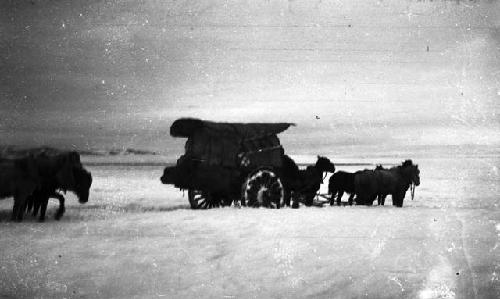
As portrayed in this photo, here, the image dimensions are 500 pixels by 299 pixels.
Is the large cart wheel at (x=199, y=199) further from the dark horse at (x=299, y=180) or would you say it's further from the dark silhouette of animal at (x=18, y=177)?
the dark silhouette of animal at (x=18, y=177)

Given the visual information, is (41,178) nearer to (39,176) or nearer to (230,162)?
(39,176)

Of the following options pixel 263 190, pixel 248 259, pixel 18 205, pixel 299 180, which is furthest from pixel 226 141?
pixel 248 259

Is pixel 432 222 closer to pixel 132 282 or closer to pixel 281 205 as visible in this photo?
pixel 281 205

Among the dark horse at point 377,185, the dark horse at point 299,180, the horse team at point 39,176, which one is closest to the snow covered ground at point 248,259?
the horse team at point 39,176

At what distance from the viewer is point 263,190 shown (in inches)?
485

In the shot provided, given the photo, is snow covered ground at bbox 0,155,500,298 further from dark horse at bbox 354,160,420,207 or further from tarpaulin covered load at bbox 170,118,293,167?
dark horse at bbox 354,160,420,207

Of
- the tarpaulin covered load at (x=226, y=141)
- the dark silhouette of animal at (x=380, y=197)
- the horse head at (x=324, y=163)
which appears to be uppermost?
the tarpaulin covered load at (x=226, y=141)

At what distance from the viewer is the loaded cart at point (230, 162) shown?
11.8m

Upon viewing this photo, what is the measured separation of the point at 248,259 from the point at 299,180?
827cm

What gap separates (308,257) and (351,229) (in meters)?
2.95

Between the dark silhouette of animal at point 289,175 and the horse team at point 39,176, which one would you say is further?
the dark silhouette of animal at point 289,175

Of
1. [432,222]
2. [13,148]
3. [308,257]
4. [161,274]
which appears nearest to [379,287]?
[308,257]

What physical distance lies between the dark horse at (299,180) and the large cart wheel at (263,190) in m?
0.81

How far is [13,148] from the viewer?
934 centimetres
